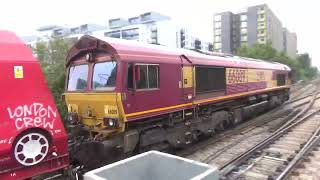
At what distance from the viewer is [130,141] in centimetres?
809

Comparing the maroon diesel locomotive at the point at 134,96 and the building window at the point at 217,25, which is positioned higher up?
the building window at the point at 217,25

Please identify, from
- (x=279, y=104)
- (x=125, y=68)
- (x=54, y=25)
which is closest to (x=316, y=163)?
(x=125, y=68)

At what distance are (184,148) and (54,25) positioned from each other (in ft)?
414

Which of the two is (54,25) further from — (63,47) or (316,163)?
(316,163)

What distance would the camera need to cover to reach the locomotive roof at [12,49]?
5.90 meters

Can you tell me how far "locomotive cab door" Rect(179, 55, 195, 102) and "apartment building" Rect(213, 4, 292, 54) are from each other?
101925 mm

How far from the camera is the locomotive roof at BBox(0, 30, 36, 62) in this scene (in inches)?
232

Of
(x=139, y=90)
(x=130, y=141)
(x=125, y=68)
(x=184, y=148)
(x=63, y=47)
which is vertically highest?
(x=63, y=47)

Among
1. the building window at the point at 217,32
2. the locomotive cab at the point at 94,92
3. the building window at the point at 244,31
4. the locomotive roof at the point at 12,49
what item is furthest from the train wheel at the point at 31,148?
the building window at the point at 217,32

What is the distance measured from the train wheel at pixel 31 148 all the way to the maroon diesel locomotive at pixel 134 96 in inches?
74.3

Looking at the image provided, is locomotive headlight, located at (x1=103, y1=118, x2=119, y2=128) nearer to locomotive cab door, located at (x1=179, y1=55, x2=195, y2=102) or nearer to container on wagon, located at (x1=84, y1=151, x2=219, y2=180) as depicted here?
locomotive cab door, located at (x1=179, y1=55, x2=195, y2=102)

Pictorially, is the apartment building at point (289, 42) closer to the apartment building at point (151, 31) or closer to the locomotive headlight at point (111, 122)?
the apartment building at point (151, 31)

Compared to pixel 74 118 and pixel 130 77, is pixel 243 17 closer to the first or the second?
pixel 74 118

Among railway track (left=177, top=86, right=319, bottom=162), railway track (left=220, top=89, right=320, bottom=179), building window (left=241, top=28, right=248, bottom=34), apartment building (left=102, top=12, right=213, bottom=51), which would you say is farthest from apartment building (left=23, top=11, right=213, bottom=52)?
railway track (left=220, top=89, right=320, bottom=179)
